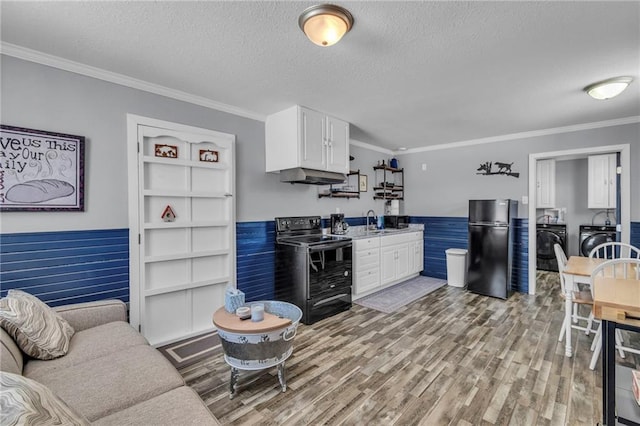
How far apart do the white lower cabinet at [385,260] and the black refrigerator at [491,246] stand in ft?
3.10

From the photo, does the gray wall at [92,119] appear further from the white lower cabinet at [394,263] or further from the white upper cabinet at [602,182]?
the white upper cabinet at [602,182]

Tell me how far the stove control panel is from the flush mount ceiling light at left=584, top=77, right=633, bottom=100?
3.22 metres

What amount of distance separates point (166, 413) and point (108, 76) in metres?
2.65

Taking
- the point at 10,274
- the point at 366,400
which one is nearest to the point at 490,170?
the point at 366,400

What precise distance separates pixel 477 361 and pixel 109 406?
265 cm

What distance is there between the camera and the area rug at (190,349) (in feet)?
8.52

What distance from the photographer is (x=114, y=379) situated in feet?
4.91

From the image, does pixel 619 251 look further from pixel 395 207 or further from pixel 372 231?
pixel 372 231

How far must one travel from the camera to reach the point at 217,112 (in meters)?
3.25

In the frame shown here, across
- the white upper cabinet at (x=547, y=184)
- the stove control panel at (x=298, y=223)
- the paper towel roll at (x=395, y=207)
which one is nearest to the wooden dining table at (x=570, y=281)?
the stove control panel at (x=298, y=223)

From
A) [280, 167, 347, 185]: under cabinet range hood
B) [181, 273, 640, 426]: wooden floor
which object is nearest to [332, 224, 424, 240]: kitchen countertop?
[280, 167, 347, 185]: under cabinet range hood

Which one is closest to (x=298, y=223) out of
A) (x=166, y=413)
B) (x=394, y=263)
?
(x=394, y=263)

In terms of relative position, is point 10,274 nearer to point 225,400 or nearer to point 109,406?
point 109,406

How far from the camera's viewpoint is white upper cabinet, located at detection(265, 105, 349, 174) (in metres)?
3.31
